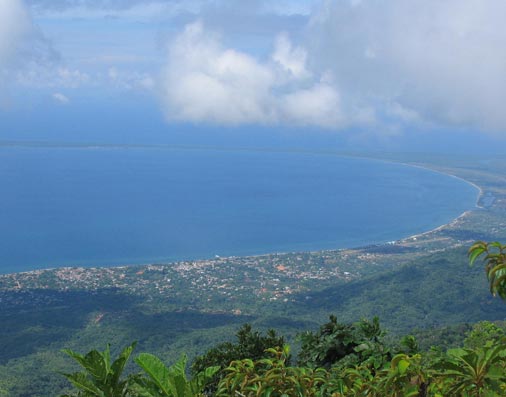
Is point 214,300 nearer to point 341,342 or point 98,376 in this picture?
point 341,342

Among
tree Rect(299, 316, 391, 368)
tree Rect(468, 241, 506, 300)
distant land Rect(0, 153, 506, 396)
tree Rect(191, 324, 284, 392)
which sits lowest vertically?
distant land Rect(0, 153, 506, 396)

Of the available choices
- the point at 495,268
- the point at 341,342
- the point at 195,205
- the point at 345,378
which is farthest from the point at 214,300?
the point at 195,205

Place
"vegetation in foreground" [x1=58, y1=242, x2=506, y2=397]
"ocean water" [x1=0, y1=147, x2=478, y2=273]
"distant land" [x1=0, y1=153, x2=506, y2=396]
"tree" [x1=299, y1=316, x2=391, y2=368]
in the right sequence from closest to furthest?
"vegetation in foreground" [x1=58, y1=242, x2=506, y2=397]
"tree" [x1=299, y1=316, x2=391, y2=368]
"distant land" [x1=0, y1=153, x2=506, y2=396]
"ocean water" [x1=0, y1=147, x2=478, y2=273]

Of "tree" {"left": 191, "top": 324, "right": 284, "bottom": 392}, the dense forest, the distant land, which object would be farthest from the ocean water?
"tree" {"left": 191, "top": 324, "right": 284, "bottom": 392}

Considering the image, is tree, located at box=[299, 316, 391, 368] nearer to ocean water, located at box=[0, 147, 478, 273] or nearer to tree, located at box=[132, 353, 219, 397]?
tree, located at box=[132, 353, 219, 397]

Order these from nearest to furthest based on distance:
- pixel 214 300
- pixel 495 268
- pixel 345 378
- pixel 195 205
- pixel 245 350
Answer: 1. pixel 495 268
2. pixel 345 378
3. pixel 245 350
4. pixel 214 300
5. pixel 195 205

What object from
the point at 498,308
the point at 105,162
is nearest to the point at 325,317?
the point at 498,308
